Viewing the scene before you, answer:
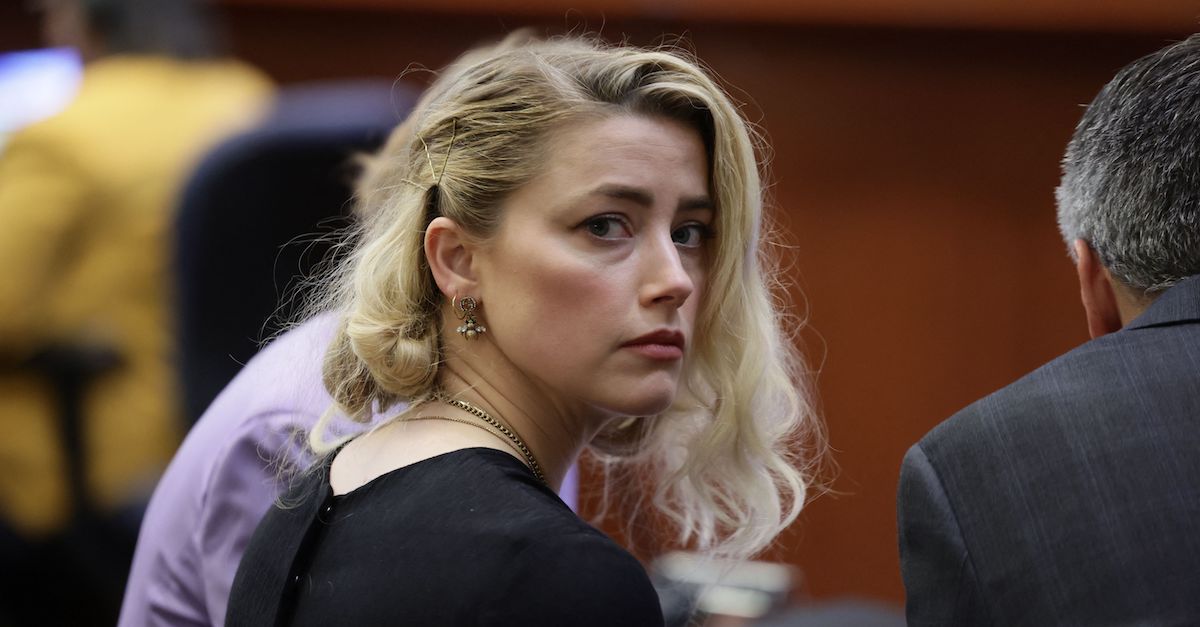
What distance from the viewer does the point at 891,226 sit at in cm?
358

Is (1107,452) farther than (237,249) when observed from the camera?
No

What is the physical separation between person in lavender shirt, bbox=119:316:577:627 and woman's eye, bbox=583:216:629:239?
422 millimetres

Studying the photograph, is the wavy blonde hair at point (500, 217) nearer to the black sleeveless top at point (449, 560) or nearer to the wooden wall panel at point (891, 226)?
the black sleeveless top at point (449, 560)

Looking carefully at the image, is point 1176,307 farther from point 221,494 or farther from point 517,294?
point 221,494

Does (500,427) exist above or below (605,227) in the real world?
below

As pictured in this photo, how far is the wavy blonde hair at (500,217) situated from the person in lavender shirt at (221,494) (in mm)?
125

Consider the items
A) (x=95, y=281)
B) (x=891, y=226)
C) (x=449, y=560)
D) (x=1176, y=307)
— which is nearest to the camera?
(x=449, y=560)

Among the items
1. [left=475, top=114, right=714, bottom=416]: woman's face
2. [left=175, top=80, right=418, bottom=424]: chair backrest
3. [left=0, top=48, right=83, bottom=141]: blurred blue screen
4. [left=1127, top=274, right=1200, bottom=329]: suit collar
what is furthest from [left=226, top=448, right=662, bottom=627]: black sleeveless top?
[left=0, top=48, right=83, bottom=141]: blurred blue screen

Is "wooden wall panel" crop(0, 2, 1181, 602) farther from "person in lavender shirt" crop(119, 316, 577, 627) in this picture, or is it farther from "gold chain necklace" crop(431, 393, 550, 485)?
"gold chain necklace" crop(431, 393, 550, 485)

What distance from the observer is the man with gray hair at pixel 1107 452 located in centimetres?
120

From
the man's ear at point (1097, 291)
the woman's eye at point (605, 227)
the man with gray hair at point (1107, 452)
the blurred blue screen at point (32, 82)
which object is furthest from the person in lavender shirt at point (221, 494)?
the blurred blue screen at point (32, 82)

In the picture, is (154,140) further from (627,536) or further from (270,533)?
(270,533)

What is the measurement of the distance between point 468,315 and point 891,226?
2.34m

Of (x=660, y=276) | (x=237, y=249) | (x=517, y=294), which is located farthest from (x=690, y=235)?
(x=237, y=249)
